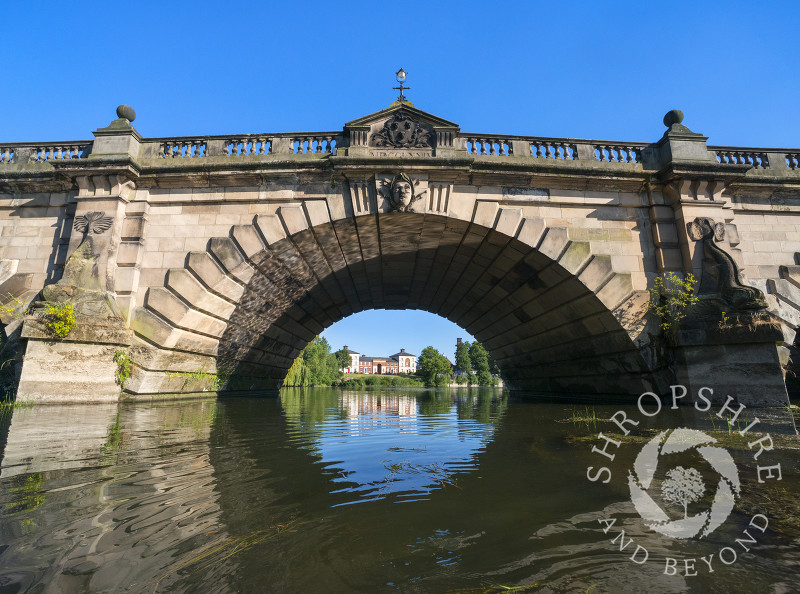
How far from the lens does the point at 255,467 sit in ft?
10.8

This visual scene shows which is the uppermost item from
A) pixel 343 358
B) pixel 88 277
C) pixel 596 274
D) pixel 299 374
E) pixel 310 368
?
pixel 343 358

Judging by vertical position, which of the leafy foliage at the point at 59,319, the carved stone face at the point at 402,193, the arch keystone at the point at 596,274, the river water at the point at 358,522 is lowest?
the river water at the point at 358,522

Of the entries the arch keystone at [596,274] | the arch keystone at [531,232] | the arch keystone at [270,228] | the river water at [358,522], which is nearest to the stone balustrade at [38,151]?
the arch keystone at [270,228]

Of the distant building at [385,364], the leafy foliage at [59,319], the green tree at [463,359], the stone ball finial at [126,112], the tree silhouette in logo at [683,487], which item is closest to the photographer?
the tree silhouette in logo at [683,487]

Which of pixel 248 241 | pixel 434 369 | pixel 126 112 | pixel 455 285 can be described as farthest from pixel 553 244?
pixel 434 369

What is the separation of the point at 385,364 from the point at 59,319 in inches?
5399

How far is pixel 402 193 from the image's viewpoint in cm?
947

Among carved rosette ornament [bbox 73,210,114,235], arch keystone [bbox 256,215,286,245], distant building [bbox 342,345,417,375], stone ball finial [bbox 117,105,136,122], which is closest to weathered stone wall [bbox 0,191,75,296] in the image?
carved rosette ornament [bbox 73,210,114,235]

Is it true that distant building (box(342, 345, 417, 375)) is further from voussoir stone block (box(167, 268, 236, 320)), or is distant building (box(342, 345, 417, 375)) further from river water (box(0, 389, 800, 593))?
river water (box(0, 389, 800, 593))

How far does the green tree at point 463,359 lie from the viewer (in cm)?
9744

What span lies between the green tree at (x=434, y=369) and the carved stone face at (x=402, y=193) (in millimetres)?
72840

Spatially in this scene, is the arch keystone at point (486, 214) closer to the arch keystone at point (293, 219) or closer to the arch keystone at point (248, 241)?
the arch keystone at point (293, 219)

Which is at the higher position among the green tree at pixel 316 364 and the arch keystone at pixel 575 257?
the arch keystone at pixel 575 257

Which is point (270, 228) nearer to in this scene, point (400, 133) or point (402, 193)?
point (402, 193)
